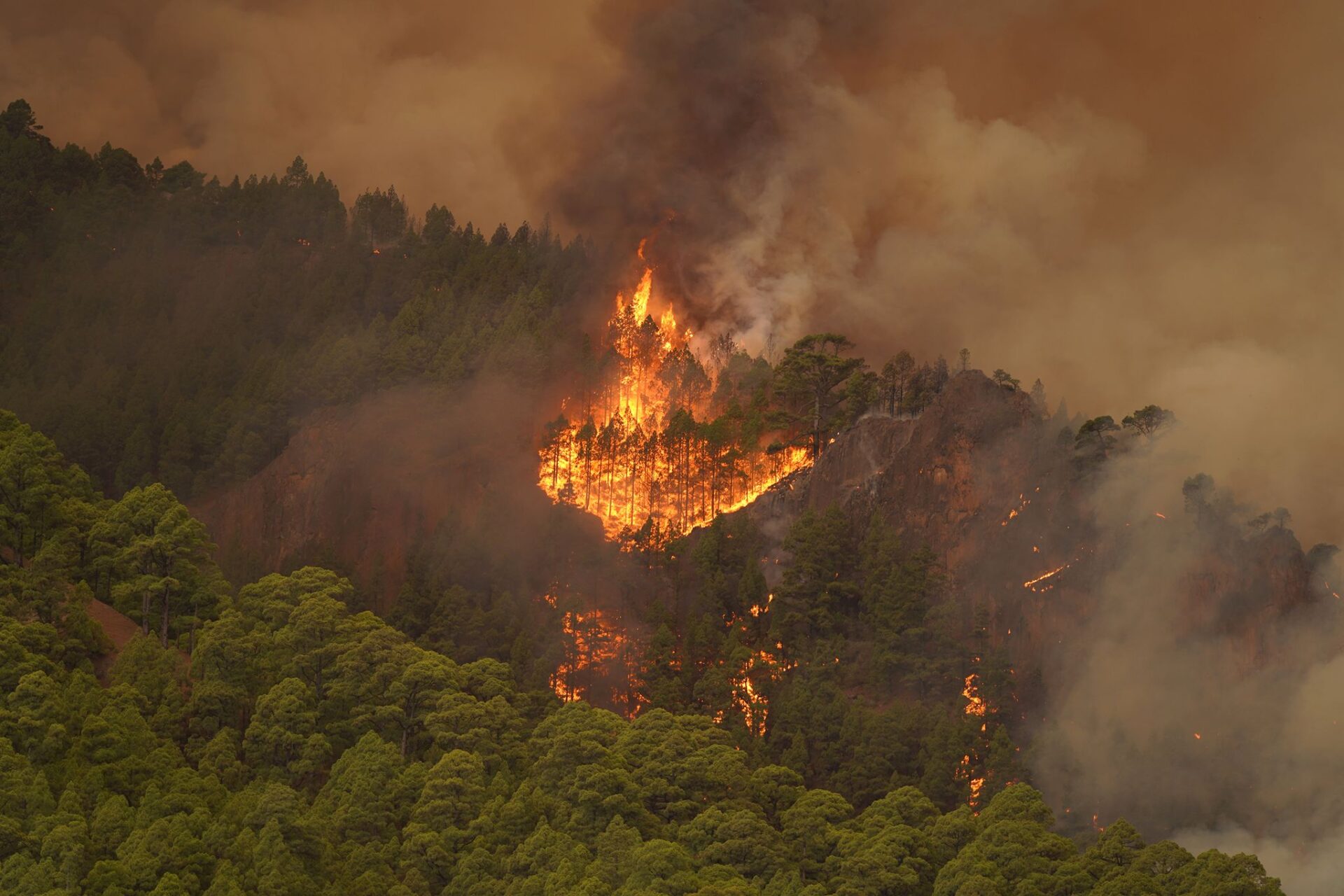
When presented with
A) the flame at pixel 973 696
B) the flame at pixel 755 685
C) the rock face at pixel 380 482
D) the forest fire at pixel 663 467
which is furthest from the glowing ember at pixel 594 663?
the flame at pixel 973 696

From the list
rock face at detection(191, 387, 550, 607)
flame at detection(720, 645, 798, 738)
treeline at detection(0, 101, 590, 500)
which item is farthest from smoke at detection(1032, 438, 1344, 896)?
treeline at detection(0, 101, 590, 500)

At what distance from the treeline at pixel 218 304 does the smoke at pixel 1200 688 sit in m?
35.7

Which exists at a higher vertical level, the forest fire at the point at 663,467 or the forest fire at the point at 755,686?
the forest fire at the point at 663,467

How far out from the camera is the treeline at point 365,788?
273 feet

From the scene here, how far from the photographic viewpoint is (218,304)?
144 metres

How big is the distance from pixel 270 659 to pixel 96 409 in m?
37.0

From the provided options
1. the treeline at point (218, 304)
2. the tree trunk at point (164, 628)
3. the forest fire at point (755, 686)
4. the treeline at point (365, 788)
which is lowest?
the treeline at point (365, 788)

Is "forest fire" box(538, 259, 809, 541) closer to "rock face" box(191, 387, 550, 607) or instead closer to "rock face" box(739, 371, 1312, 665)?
"rock face" box(191, 387, 550, 607)

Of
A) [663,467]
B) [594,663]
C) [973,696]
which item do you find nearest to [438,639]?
[594,663]

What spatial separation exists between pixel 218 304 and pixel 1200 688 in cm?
6518

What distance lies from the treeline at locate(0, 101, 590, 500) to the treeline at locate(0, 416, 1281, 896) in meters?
25.0

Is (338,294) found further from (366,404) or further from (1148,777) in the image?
(1148,777)

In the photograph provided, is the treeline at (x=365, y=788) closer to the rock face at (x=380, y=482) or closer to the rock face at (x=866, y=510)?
the rock face at (x=866, y=510)

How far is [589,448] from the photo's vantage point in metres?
125
